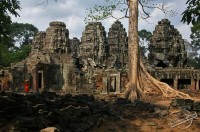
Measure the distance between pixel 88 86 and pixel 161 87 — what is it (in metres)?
13.6

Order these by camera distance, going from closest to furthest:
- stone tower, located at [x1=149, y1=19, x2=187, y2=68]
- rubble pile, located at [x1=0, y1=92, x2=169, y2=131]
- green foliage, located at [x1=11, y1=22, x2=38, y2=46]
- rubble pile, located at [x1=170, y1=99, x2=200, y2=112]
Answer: rubble pile, located at [x1=0, y1=92, x2=169, y2=131]
rubble pile, located at [x1=170, y1=99, x2=200, y2=112]
stone tower, located at [x1=149, y1=19, x2=187, y2=68]
green foliage, located at [x1=11, y1=22, x2=38, y2=46]

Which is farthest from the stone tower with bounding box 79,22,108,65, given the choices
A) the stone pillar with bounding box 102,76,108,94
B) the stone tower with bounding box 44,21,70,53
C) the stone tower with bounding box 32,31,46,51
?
the stone pillar with bounding box 102,76,108,94

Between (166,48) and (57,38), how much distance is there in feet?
38.5

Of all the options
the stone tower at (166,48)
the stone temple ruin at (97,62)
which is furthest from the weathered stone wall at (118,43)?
the stone tower at (166,48)

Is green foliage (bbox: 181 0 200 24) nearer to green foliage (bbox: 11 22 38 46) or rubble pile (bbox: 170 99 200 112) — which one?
rubble pile (bbox: 170 99 200 112)

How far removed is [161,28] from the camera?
3806cm

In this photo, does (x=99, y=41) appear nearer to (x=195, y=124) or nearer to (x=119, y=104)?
(x=119, y=104)

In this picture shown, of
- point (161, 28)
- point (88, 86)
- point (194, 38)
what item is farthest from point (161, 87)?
point (194, 38)

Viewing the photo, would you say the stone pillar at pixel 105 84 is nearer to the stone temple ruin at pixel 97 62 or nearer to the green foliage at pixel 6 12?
the stone temple ruin at pixel 97 62

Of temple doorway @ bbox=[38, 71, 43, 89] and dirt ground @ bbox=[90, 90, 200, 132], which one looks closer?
dirt ground @ bbox=[90, 90, 200, 132]

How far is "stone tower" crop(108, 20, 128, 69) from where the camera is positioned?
42.3 metres

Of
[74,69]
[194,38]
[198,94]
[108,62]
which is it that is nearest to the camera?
[198,94]

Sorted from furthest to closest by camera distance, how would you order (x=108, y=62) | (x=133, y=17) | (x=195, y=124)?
1. (x=108, y=62)
2. (x=133, y=17)
3. (x=195, y=124)

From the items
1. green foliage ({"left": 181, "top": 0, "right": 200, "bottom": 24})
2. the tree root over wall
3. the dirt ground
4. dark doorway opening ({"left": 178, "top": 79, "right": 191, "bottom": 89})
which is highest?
green foliage ({"left": 181, "top": 0, "right": 200, "bottom": 24})
